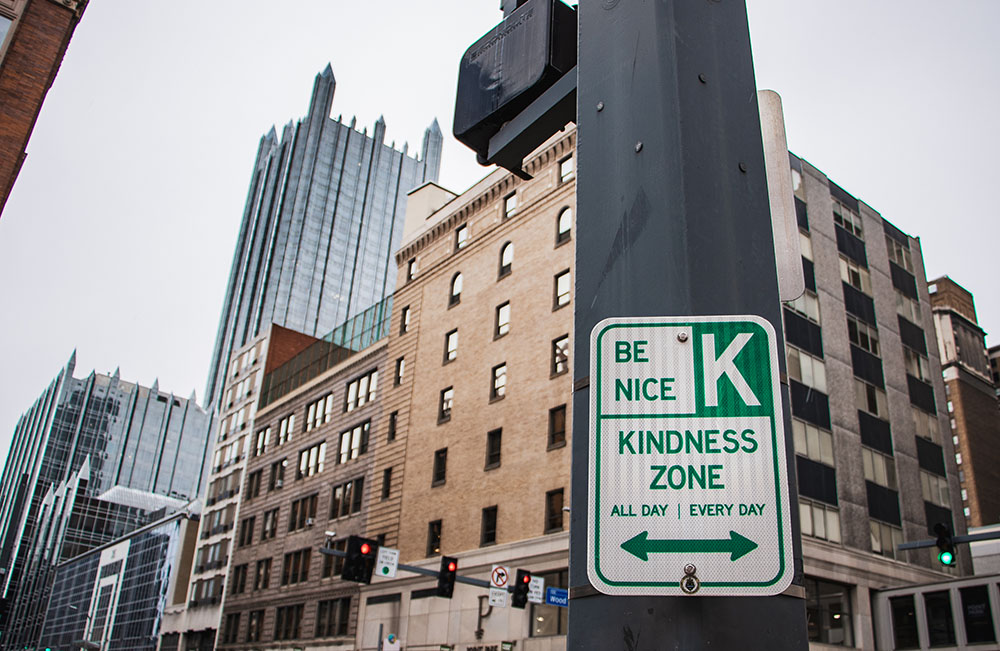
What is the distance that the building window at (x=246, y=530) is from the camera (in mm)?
60409

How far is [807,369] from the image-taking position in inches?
1396

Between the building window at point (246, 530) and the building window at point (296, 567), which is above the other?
the building window at point (246, 530)

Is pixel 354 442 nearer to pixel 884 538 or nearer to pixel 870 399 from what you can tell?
pixel 870 399

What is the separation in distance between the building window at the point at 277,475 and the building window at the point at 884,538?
3826 cm

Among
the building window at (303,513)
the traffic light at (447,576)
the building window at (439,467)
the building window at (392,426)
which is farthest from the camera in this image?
the building window at (303,513)

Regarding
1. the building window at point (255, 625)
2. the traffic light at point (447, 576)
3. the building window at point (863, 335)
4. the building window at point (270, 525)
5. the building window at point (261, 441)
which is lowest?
the building window at point (255, 625)

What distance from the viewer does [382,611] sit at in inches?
1674

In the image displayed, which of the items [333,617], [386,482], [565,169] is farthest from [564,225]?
[333,617]

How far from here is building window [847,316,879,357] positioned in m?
39.6

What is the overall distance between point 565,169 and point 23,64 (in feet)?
74.7

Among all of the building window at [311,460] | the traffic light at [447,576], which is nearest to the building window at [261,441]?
the building window at [311,460]

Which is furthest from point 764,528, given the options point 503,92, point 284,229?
point 284,229

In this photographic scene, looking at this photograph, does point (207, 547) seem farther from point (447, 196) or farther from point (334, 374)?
point (447, 196)

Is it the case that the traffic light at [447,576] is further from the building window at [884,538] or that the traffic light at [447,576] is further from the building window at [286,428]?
the building window at [286,428]
